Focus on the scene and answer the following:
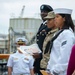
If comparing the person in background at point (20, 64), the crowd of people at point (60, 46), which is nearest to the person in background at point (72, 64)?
the crowd of people at point (60, 46)

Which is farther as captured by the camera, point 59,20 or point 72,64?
point 59,20

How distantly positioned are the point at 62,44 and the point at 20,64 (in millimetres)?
2793

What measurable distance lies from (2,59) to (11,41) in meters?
41.0

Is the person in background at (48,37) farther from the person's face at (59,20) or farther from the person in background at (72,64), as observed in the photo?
the person in background at (72,64)

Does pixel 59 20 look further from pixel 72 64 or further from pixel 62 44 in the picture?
pixel 72 64

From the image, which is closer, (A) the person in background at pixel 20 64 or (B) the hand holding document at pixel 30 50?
(B) the hand holding document at pixel 30 50

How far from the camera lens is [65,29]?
379cm

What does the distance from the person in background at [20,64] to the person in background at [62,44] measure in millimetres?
2493

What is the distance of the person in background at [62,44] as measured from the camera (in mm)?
3607

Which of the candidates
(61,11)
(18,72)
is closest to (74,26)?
(61,11)

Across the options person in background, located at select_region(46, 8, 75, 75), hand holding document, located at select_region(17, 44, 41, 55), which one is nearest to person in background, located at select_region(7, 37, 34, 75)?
hand holding document, located at select_region(17, 44, 41, 55)

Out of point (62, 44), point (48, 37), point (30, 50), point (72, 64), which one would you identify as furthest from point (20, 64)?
point (72, 64)

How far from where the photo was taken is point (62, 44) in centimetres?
368

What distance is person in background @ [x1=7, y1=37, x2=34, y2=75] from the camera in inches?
250
